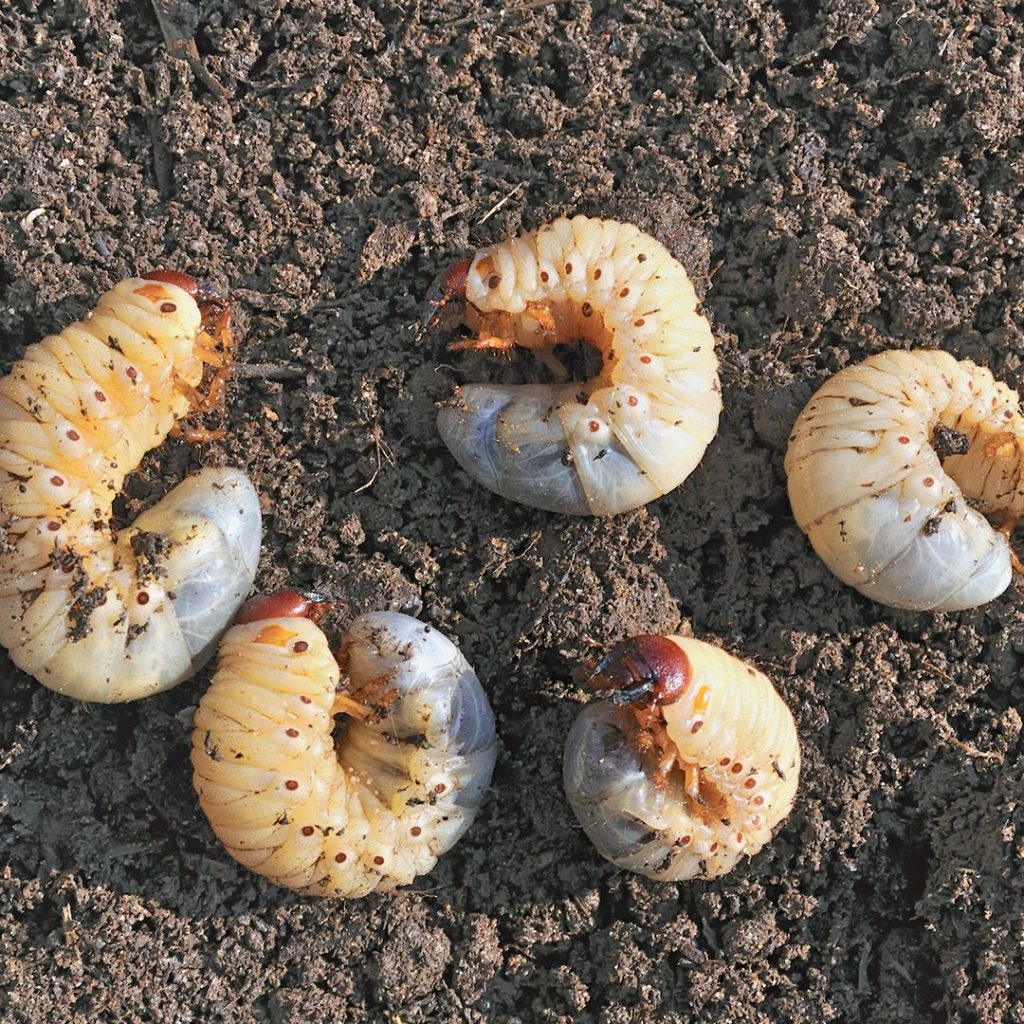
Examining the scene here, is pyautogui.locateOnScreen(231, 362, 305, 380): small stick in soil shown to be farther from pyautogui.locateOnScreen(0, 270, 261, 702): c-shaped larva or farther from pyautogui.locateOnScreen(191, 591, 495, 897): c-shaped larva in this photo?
pyautogui.locateOnScreen(191, 591, 495, 897): c-shaped larva

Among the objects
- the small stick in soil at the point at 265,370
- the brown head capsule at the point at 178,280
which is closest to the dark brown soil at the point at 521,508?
the small stick in soil at the point at 265,370

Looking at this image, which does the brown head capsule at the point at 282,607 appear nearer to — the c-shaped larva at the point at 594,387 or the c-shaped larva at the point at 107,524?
the c-shaped larva at the point at 107,524

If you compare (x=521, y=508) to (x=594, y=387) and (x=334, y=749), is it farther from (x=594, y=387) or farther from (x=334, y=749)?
(x=334, y=749)

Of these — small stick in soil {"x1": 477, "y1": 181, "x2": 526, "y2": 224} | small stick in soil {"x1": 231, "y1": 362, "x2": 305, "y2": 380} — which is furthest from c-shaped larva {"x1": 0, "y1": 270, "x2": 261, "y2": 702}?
small stick in soil {"x1": 477, "y1": 181, "x2": 526, "y2": 224}

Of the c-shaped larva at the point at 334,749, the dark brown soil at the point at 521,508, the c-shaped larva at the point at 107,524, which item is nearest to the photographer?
the c-shaped larva at the point at 334,749

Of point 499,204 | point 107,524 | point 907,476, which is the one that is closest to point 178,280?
point 107,524
